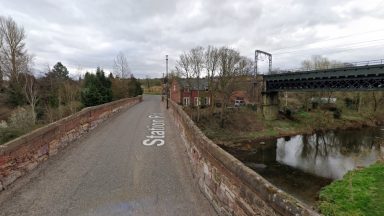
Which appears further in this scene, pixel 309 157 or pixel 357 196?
pixel 309 157

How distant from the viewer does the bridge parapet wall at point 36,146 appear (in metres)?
6.49

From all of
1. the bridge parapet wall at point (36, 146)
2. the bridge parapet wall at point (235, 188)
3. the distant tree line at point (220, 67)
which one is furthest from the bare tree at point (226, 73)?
the bridge parapet wall at point (235, 188)

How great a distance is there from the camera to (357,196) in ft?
42.2

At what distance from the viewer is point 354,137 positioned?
35438 millimetres

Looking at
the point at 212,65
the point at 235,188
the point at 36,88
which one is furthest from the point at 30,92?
the point at 235,188

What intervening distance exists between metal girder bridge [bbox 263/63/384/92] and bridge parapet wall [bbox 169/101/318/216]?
27212 millimetres

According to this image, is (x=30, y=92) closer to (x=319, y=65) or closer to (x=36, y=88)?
(x=36, y=88)

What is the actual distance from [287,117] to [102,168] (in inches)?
1641

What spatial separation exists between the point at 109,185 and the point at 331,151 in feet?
89.3

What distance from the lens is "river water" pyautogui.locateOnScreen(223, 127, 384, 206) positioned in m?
18.3

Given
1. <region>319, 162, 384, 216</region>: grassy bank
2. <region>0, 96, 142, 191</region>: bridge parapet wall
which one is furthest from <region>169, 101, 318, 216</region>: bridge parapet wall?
<region>319, 162, 384, 216</region>: grassy bank

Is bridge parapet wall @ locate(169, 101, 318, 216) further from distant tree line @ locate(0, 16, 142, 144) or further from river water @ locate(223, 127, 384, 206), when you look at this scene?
distant tree line @ locate(0, 16, 142, 144)

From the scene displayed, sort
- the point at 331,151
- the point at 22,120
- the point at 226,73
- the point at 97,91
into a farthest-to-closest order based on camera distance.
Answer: the point at 97,91, the point at 226,73, the point at 331,151, the point at 22,120

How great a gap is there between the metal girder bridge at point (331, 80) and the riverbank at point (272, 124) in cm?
604
